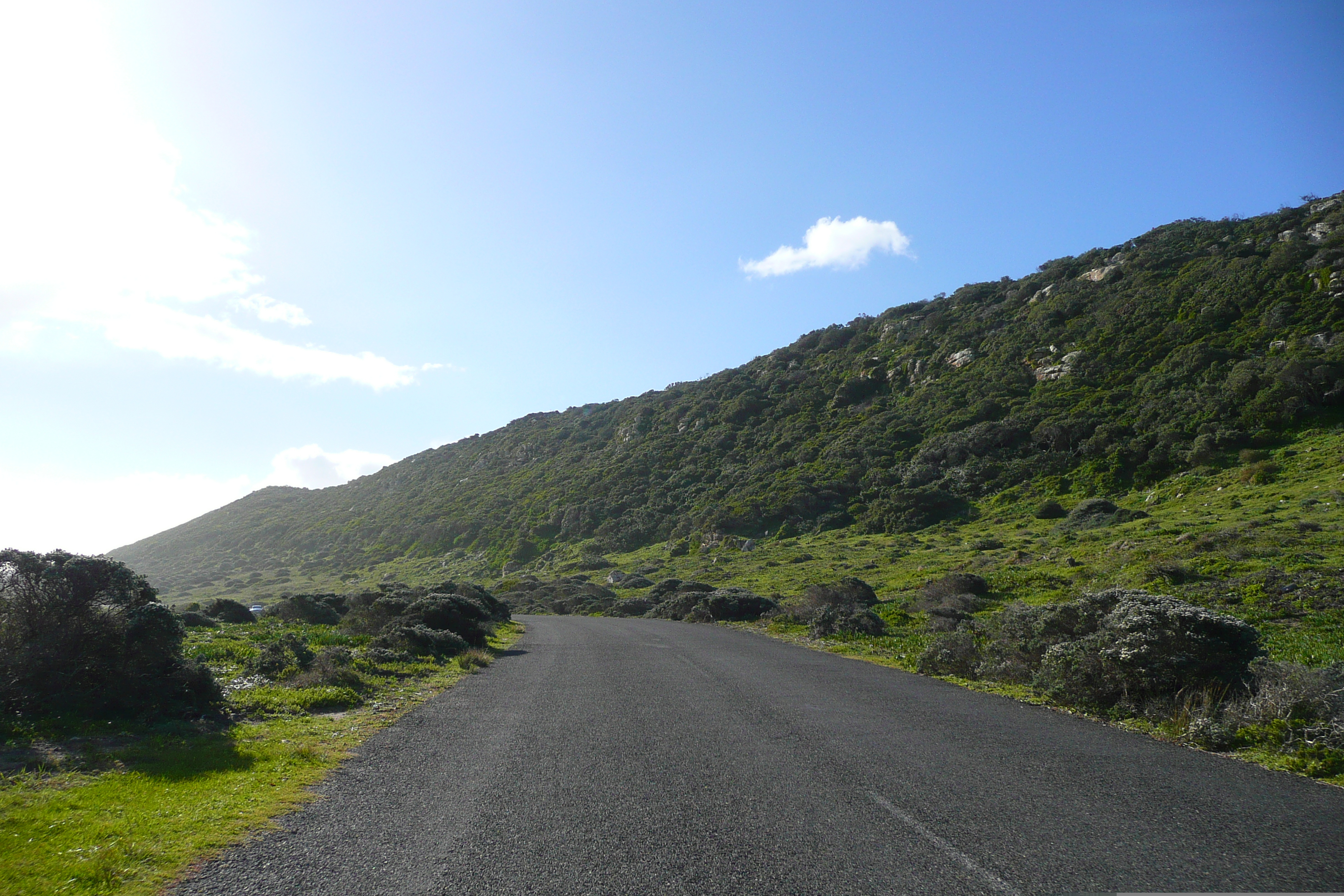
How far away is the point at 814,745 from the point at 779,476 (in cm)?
5961

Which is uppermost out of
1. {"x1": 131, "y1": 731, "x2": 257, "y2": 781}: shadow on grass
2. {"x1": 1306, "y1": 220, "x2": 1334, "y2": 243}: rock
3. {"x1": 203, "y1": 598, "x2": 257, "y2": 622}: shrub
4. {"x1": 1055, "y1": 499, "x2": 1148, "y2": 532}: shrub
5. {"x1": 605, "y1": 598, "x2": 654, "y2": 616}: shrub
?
{"x1": 1306, "y1": 220, "x2": 1334, "y2": 243}: rock

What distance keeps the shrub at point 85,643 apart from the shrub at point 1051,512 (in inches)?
1728

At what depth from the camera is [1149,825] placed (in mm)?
5062

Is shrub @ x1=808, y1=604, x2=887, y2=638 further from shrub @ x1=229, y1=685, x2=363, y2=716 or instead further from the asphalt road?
shrub @ x1=229, y1=685, x2=363, y2=716

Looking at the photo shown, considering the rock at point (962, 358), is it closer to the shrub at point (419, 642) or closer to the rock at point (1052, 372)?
the rock at point (1052, 372)

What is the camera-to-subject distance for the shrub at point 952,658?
12.9 metres

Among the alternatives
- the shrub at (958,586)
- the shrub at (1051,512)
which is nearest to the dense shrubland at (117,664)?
the shrub at (958,586)

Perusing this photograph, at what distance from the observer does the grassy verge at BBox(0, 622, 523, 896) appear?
432 cm

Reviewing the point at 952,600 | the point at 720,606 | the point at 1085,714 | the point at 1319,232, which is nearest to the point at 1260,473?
the point at 952,600

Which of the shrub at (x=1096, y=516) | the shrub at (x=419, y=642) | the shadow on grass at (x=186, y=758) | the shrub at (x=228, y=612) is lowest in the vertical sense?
the shrub at (x=1096, y=516)

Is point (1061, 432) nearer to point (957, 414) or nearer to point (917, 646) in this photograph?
point (957, 414)

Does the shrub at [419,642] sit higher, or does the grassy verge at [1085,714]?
the shrub at [419,642]

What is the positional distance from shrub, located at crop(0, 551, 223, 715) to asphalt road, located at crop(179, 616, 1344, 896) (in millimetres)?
3187

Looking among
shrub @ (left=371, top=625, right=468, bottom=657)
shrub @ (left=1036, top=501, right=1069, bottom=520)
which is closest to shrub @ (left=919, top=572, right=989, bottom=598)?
shrub @ (left=371, top=625, right=468, bottom=657)
